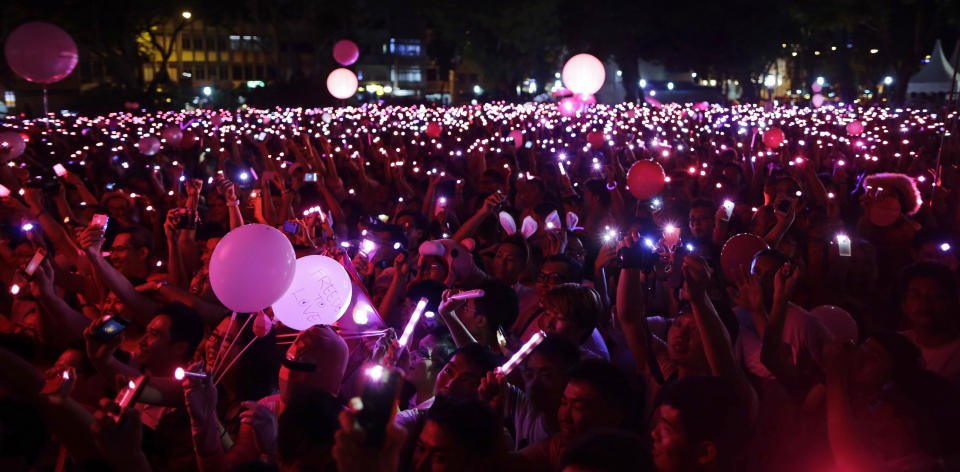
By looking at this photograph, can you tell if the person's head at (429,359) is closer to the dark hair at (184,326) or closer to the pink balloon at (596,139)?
the dark hair at (184,326)

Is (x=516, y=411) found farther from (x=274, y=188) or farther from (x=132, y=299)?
(x=274, y=188)

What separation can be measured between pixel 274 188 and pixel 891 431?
25.7 ft

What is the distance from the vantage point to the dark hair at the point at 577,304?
385 cm

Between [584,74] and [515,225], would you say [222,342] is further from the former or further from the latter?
[584,74]

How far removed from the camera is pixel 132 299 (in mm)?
4492

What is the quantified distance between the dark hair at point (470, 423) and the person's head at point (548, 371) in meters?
0.72

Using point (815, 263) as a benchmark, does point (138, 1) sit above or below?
above

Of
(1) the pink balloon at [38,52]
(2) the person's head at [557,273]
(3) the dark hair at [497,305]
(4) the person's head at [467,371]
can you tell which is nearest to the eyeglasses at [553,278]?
(2) the person's head at [557,273]

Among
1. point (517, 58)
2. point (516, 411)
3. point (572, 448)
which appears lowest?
point (516, 411)

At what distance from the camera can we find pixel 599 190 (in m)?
7.26

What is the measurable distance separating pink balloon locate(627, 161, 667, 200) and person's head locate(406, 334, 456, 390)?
3.73 metres

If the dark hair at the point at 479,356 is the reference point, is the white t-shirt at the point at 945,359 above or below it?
below

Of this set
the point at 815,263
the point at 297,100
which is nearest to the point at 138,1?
the point at 297,100

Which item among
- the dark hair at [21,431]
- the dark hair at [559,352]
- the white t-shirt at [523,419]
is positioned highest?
the dark hair at [559,352]
